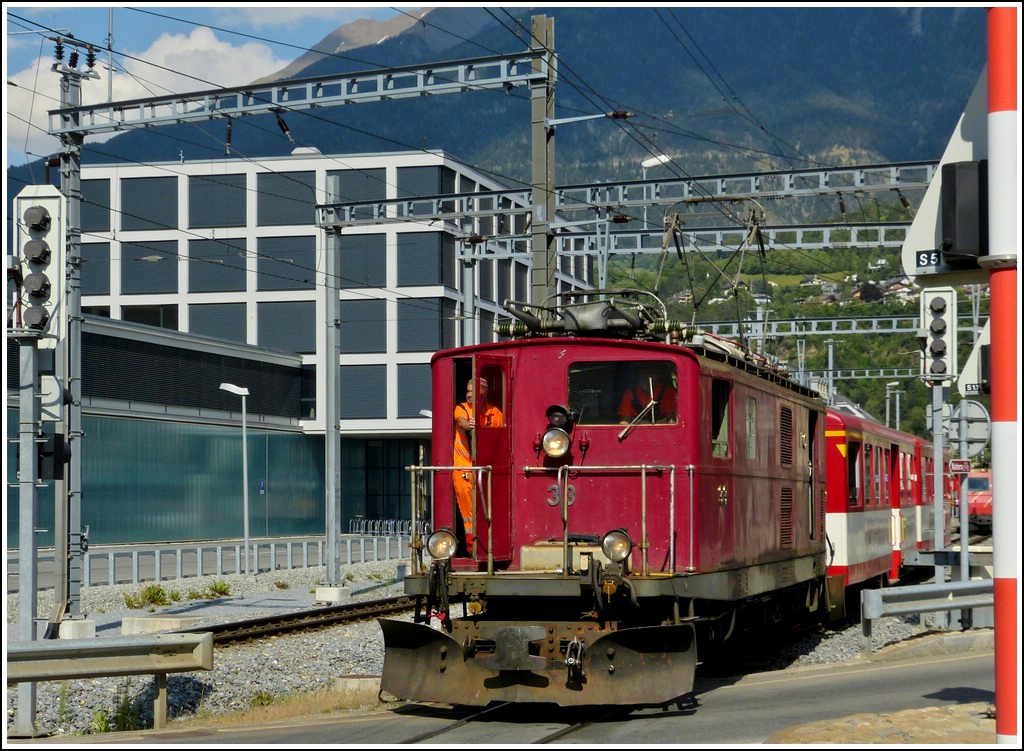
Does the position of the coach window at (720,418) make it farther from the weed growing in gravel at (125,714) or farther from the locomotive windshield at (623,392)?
the weed growing in gravel at (125,714)

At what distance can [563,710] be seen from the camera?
1241cm

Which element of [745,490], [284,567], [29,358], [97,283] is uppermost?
[97,283]

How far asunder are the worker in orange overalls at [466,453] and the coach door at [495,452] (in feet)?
0.14

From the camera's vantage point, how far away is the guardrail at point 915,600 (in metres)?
15.3

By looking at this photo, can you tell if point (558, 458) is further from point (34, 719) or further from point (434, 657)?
point (34, 719)

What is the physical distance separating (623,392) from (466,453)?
5.15ft

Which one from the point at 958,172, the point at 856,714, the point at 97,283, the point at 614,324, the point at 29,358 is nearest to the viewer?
the point at 958,172

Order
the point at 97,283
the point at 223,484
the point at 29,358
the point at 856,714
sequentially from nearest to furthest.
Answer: the point at 856,714 < the point at 29,358 < the point at 223,484 < the point at 97,283

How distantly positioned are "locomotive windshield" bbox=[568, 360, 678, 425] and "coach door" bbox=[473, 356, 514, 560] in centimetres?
65

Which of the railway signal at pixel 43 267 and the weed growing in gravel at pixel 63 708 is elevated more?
the railway signal at pixel 43 267

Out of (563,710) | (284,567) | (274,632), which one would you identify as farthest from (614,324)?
(284,567)

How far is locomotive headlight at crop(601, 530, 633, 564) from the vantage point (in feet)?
38.6

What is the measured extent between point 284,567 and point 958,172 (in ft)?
107

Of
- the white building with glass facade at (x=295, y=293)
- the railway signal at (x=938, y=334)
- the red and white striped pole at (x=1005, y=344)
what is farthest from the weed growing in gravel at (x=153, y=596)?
the white building with glass facade at (x=295, y=293)
